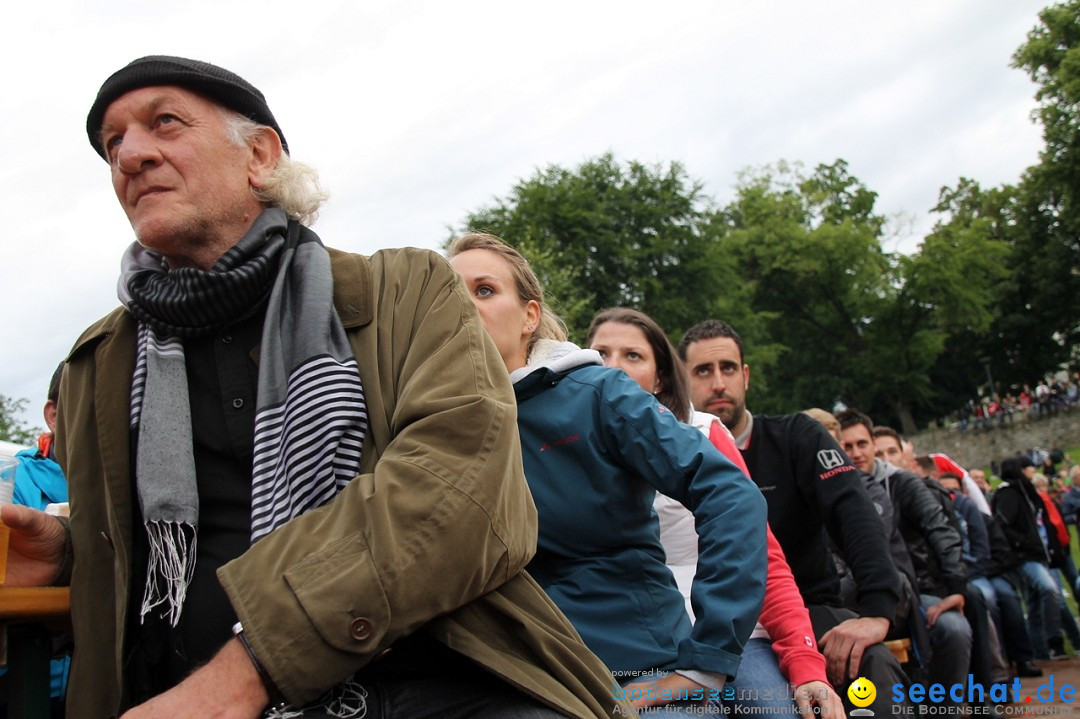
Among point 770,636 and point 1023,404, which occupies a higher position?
point 770,636

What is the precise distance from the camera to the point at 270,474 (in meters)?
1.90

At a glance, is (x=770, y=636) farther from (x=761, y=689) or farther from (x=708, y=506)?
(x=708, y=506)

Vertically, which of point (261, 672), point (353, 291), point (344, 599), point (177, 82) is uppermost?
point (177, 82)

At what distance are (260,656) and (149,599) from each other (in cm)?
46

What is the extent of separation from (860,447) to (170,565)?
20.9 ft

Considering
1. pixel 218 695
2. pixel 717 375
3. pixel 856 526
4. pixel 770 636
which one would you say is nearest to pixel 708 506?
pixel 770 636

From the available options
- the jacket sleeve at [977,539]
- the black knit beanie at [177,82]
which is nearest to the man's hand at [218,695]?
the black knit beanie at [177,82]

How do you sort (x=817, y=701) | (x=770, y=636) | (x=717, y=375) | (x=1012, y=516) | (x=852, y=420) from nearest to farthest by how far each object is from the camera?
(x=817, y=701), (x=770, y=636), (x=717, y=375), (x=852, y=420), (x=1012, y=516)

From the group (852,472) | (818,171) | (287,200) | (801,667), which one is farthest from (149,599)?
(818,171)

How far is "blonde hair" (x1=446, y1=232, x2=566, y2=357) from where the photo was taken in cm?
343

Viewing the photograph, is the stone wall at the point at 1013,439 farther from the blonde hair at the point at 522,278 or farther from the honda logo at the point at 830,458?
the blonde hair at the point at 522,278

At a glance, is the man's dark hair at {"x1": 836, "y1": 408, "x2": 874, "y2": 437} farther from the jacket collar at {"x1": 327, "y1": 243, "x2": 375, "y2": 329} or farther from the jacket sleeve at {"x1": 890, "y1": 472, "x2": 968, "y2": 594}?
the jacket collar at {"x1": 327, "y1": 243, "x2": 375, "y2": 329}

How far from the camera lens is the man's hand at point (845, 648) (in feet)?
13.4

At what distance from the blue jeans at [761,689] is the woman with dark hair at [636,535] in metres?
0.47
